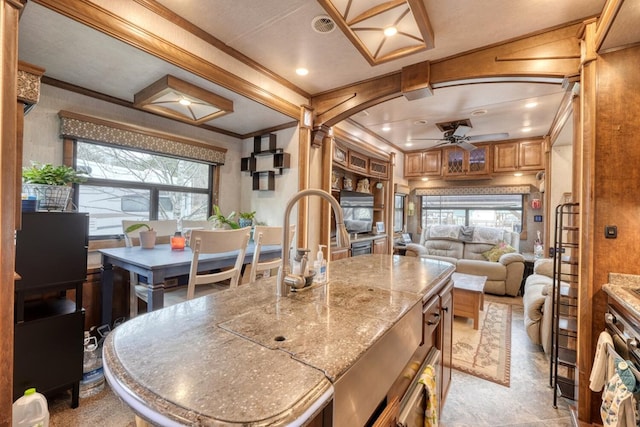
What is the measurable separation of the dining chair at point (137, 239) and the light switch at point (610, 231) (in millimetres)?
3232

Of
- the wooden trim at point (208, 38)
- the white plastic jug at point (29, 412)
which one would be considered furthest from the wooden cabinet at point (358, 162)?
the white plastic jug at point (29, 412)

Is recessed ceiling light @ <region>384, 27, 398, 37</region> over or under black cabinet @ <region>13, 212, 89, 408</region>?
over

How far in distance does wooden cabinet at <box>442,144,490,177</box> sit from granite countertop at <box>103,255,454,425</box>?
5.15m

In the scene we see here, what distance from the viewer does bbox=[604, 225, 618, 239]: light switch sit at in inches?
65.6

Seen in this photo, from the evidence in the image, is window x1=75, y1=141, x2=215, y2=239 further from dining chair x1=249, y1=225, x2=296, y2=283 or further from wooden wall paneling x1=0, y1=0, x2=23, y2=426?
wooden wall paneling x1=0, y1=0, x2=23, y2=426

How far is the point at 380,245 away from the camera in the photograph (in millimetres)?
5191

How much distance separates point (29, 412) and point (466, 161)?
256 inches

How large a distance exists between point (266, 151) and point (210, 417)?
3395 millimetres

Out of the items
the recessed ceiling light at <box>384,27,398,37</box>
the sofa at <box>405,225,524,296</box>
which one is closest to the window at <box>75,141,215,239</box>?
the recessed ceiling light at <box>384,27,398,37</box>

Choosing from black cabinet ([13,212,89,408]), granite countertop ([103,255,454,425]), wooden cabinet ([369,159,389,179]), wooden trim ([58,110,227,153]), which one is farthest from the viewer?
wooden cabinet ([369,159,389,179])

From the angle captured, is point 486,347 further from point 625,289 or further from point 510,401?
point 625,289

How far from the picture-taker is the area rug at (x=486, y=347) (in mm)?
2301

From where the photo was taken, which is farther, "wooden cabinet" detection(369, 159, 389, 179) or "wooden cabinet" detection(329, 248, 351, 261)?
"wooden cabinet" detection(369, 159, 389, 179)

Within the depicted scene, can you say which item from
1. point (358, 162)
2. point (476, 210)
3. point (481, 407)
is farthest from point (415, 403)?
point (476, 210)
